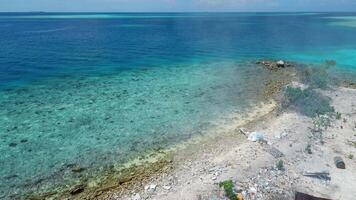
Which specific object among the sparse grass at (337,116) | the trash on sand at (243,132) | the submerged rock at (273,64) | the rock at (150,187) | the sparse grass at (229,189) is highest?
the sparse grass at (229,189)

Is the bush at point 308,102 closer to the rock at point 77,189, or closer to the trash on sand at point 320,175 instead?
the trash on sand at point 320,175

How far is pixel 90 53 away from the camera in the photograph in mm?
49688

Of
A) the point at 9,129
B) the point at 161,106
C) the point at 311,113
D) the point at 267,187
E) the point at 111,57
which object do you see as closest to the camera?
the point at 267,187

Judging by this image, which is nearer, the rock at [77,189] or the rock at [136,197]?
the rock at [136,197]

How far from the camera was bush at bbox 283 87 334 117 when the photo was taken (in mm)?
23191

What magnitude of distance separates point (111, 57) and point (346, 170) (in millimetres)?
39213

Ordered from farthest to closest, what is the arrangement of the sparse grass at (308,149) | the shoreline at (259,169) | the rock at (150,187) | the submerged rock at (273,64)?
the submerged rock at (273,64)
the sparse grass at (308,149)
the rock at (150,187)
the shoreline at (259,169)

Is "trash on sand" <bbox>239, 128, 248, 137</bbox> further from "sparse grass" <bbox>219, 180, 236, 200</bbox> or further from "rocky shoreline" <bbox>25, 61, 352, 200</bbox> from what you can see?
"sparse grass" <bbox>219, 180, 236, 200</bbox>

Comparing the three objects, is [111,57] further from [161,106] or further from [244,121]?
[244,121]

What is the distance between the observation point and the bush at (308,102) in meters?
23.2

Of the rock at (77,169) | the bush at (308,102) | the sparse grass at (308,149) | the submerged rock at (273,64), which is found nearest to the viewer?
the rock at (77,169)

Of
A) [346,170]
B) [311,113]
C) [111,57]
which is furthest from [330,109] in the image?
[111,57]

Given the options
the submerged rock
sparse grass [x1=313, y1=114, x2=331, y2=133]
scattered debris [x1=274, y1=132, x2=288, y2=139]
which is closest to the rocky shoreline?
scattered debris [x1=274, y1=132, x2=288, y2=139]

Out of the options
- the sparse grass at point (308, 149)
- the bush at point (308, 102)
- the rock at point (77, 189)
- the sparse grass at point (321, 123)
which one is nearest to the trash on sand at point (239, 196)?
the sparse grass at point (308, 149)
